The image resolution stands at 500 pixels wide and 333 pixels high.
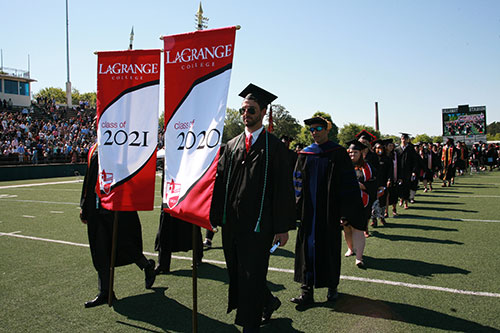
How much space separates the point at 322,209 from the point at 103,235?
256 centimetres

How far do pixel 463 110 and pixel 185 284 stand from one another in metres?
39.3

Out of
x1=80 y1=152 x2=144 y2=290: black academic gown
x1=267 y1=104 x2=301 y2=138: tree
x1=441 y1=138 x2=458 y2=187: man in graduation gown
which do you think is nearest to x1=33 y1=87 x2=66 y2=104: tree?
x1=267 y1=104 x2=301 y2=138: tree

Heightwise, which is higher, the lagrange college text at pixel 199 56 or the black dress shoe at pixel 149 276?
the lagrange college text at pixel 199 56

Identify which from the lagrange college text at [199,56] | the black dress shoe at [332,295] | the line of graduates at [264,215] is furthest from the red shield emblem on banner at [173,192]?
the black dress shoe at [332,295]

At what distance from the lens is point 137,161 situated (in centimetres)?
428

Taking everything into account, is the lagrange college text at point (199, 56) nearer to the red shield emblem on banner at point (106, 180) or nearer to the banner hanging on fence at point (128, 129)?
the banner hanging on fence at point (128, 129)

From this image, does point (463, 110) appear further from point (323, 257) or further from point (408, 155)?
point (323, 257)

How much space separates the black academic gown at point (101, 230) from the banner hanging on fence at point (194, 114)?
1.51 meters

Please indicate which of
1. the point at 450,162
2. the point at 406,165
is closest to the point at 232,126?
the point at 450,162

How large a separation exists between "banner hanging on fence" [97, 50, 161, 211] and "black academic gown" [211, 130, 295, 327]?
1.28 meters

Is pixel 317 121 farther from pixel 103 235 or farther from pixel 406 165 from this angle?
pixel 406 165

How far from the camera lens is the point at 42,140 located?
3025 cm

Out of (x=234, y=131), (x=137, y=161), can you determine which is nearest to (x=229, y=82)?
(x=137, y=161)

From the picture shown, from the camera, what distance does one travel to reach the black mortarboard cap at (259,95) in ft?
11.5
